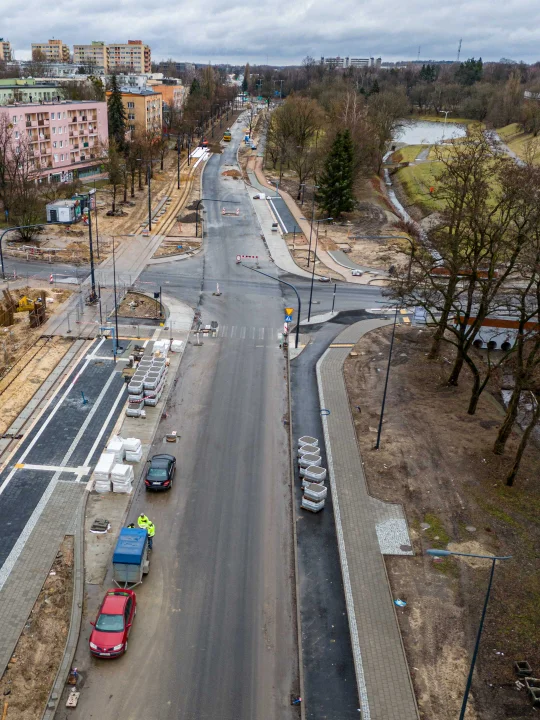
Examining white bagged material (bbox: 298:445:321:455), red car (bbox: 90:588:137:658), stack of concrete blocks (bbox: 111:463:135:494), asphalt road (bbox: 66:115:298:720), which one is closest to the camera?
asphalt road (bbox: 66:115:298:720)

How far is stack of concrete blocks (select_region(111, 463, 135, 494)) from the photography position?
23.9 metres

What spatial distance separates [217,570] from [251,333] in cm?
2077

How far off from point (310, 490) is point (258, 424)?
626 cm

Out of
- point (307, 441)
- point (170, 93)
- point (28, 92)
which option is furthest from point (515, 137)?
point (307, 441)

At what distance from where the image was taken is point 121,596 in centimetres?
1845

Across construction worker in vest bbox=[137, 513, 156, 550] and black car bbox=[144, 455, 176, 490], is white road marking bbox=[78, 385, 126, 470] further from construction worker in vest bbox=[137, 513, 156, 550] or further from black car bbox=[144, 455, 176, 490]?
construction worker in vest bbox=[137, 513, 156, 550]

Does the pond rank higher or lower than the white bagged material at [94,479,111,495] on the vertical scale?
higher

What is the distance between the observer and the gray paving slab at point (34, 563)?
714 inches

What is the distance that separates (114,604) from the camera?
1812 cm

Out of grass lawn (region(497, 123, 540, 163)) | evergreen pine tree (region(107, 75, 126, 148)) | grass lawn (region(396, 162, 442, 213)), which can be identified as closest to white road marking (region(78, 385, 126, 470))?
grass lawn (region(396, 162, 442, 213))

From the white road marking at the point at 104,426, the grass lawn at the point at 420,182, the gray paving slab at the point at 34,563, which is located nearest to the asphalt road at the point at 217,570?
the gray paving slab at the point at 34,563

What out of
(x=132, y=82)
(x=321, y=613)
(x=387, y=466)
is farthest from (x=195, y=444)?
(x=132, y=82)

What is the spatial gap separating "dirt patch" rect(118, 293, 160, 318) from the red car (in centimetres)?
2515

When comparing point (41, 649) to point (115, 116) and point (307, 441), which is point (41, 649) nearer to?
point (307, 441)
